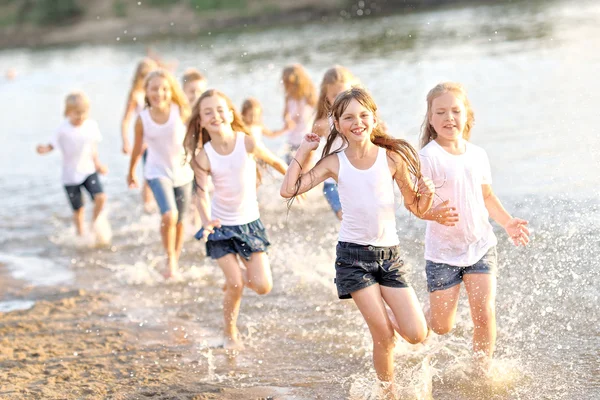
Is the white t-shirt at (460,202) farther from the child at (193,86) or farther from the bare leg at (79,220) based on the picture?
the bare leg at (79,220)

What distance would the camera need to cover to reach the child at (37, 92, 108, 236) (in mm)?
9594

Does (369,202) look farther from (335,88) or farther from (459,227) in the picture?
(335,88)

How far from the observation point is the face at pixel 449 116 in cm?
510

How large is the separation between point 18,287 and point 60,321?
55.2 inches

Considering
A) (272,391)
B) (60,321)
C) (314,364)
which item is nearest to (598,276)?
(314,364)

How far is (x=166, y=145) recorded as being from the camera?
313 inches

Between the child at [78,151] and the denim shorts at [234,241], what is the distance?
3.86 meters

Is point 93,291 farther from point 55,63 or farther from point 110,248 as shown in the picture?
point 55,63

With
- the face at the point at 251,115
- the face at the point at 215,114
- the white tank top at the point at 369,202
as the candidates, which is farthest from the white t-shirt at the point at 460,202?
the face at the point at 251,115

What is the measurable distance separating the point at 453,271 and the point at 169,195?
3517 millimetres

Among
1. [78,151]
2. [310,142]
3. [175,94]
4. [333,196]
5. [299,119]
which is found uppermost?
[175,94]

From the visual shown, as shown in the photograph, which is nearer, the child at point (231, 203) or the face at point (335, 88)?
the child at point (231, 203)

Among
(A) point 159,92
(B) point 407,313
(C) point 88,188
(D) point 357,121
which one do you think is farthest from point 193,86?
(B) point 407,313

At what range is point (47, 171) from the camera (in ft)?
49.6
